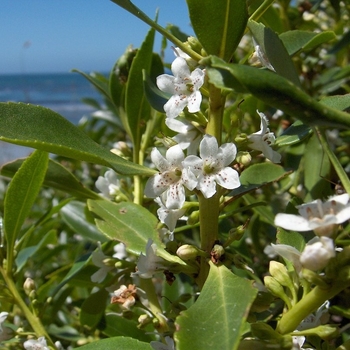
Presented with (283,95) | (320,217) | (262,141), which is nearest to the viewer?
(283,95)

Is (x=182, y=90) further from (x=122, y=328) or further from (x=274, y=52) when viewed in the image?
(x=122, y=328)

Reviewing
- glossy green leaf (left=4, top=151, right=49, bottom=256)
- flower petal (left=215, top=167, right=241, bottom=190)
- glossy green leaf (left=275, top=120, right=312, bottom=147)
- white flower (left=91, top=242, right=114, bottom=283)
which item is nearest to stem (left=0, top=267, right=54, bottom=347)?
glossy green leaf (left=4, top=151, right=49, bottom=256)

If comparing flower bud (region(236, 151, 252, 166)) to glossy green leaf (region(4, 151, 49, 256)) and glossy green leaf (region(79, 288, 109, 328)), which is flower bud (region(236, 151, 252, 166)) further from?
glossy green leaf (region(79, 288, 109, 328))

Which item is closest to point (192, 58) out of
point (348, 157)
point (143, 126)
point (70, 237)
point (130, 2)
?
point (130, 2)

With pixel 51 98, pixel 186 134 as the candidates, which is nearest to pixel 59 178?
pixel 186 134

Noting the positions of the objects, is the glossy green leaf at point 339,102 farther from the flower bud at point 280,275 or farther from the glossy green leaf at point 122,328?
the glossy green leaf at point 122,328
